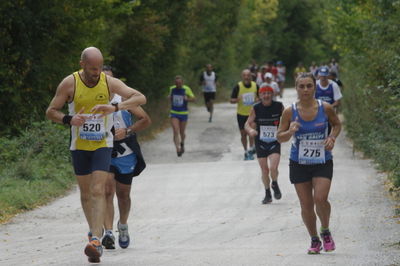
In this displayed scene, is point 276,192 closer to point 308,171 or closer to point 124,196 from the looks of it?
point 124,196

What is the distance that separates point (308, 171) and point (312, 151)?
232mm

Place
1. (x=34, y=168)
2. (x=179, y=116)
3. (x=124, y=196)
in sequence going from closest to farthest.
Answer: (x=124, y=196), (x=34, y=168), (x=179, y=116)

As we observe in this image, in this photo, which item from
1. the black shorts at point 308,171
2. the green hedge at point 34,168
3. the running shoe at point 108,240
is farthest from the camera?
the green hedge at point 34,168

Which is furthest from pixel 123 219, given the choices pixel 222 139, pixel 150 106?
pixel 150 106

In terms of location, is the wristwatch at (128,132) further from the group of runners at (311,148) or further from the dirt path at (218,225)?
the group of runners at (311,148)

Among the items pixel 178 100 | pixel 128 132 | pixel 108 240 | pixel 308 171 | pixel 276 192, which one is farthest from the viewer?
pixel 178 100

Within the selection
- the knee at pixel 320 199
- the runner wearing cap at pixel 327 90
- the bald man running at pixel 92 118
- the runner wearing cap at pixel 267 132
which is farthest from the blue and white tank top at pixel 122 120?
the runner wearing cap at pixel 327 90

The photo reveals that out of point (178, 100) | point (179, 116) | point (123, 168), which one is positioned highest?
point (123, 168)

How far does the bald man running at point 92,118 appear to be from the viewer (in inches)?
333

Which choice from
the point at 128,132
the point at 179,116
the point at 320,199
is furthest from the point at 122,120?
the point at 179,116

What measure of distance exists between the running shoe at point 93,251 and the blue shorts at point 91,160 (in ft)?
2.52

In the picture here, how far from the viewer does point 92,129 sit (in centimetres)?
862

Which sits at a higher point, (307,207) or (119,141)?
(119,141)

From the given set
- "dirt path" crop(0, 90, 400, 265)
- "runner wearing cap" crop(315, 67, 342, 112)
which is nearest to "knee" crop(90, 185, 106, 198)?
"dirt path" crop(0, 90, 400, 265)
